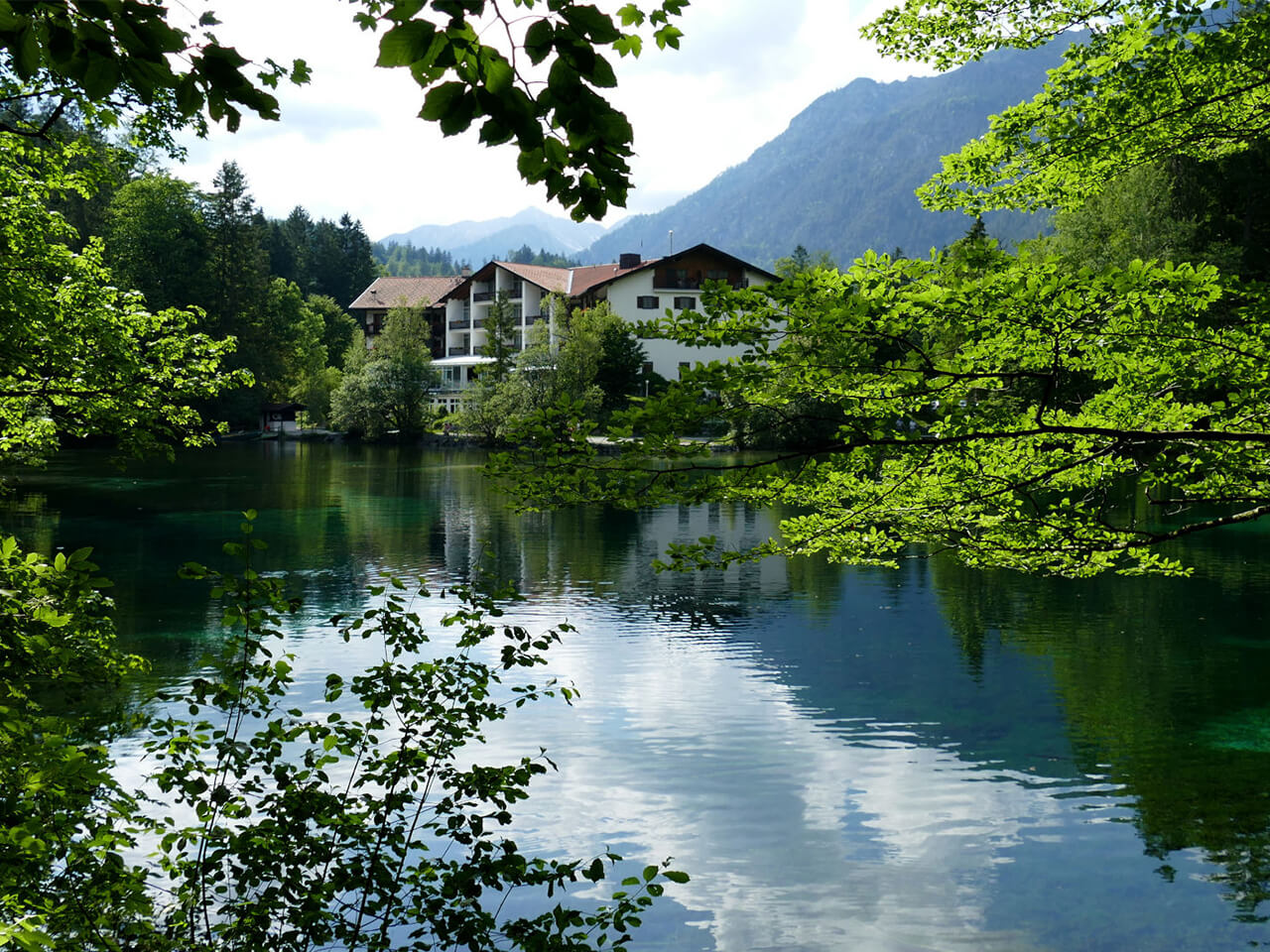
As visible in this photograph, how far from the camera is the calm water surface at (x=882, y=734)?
8.84 metres

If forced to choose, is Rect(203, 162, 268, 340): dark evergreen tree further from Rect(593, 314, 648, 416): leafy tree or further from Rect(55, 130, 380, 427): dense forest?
Rect(593, 314, 648, 416): leafy tree

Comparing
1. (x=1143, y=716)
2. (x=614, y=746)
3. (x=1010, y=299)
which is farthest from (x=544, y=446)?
(x=1143, y=716)

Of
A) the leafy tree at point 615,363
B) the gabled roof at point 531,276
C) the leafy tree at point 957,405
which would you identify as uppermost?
the gabled roof at point 531,276

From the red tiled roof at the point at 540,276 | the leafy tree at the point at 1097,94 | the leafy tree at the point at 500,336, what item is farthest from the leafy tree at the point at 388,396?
the leafy tree at the point at 1097,94

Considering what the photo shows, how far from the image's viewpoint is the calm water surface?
8.84 metres

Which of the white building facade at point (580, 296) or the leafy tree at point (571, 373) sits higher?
the white building facade at point (580, 296)

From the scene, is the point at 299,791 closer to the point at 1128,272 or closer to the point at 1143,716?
the point at 1128,272

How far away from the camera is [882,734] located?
42.9 feet

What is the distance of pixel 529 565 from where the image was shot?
25.2 m

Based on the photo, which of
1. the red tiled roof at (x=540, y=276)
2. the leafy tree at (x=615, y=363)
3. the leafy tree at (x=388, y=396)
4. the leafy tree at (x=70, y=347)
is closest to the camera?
the leafy tree at (x=70, y=347)

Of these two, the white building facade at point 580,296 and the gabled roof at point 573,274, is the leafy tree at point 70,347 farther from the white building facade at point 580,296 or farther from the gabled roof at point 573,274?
the gabled roof at point 573,274

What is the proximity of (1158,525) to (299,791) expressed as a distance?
28658mm

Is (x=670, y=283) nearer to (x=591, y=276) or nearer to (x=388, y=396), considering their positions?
(x=591, y=276)

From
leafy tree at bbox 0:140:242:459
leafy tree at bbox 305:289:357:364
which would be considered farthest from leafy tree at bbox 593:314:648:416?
leafy tree at bbox 0:140:242:459
